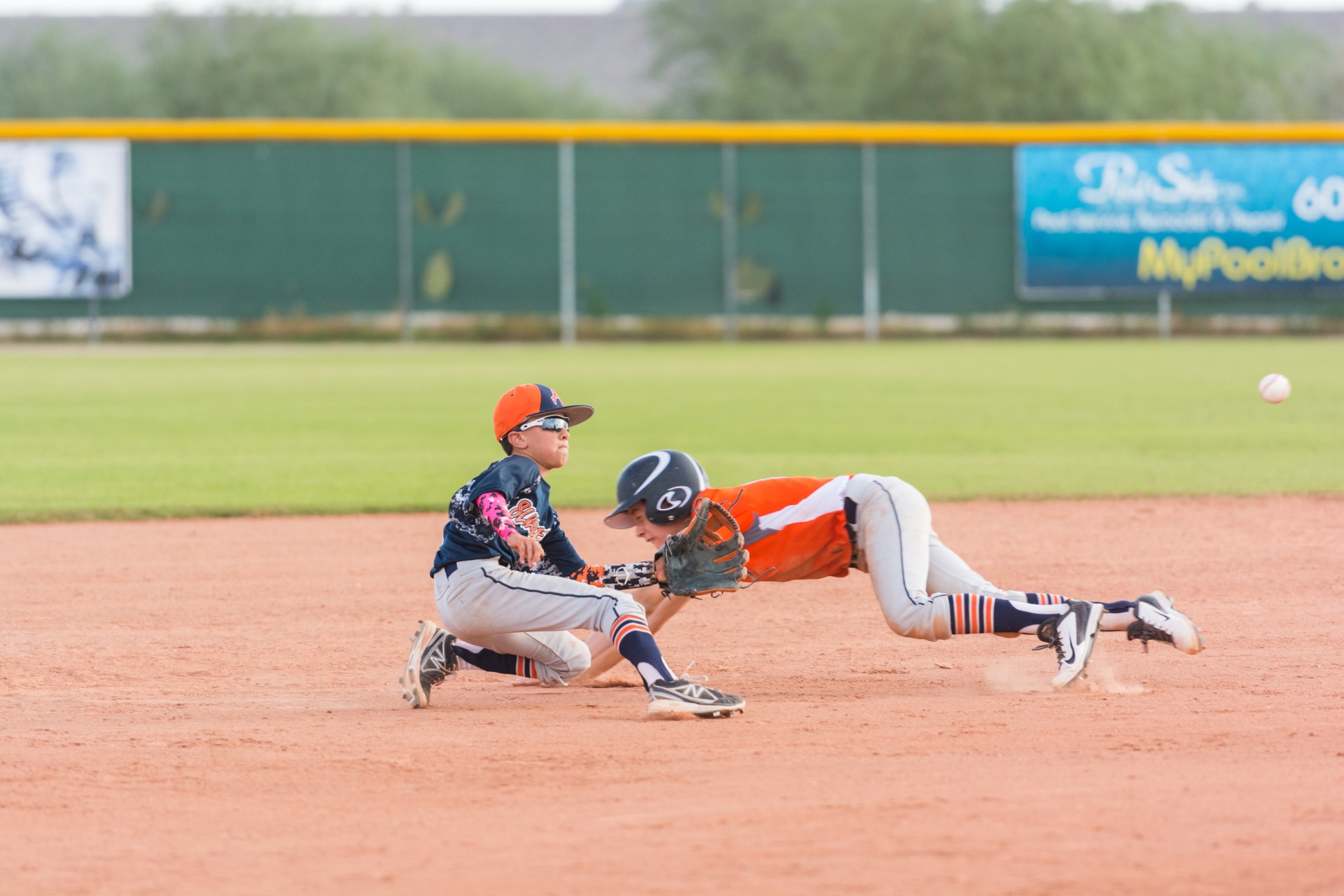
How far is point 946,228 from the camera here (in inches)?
986

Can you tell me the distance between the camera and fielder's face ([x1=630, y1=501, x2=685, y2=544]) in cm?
497

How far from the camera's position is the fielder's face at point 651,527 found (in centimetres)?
497

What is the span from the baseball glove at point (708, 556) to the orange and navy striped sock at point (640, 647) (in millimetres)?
183

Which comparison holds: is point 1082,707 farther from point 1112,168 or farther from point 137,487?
point 1112,168

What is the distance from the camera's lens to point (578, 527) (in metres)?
9.05

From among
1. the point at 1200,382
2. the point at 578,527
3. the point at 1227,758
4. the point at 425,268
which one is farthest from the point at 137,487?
the point at 425,268

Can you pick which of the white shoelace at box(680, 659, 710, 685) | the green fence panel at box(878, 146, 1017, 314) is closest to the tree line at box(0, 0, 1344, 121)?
the green fence panel at box(878, 146, 1017, 314)

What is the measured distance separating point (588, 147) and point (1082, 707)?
20718 millimetres

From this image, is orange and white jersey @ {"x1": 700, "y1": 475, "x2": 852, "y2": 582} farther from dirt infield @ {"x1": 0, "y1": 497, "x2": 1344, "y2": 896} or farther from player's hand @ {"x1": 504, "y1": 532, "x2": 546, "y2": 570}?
player's hand @ {"x1": 504, "y1": 532, "x2": 546, "y2": 570}

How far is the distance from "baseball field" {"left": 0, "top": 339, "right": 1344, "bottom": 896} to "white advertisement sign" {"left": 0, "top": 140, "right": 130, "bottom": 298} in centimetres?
1211

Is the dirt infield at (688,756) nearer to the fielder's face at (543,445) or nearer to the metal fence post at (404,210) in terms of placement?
the fielder's face at (543,445)

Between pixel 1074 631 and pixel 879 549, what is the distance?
684mm

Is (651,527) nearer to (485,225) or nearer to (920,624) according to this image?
(920,624)

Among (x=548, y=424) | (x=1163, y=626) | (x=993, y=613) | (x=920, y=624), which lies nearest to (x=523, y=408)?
(x=548, y=424)
